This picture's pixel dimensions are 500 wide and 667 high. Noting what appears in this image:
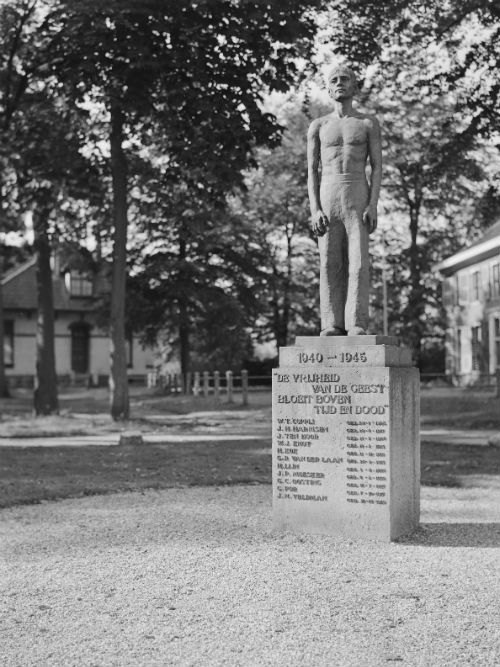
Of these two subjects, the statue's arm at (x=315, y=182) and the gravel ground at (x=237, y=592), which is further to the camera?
the statue's arm at (x=315, y=182)

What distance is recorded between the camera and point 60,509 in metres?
10.6

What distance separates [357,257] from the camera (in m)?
8.84

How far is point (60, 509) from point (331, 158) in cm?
492

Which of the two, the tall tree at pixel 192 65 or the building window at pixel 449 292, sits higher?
the tall tree at pixel 192 65

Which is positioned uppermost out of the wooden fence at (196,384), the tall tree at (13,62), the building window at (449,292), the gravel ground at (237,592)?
the tall tree at (13,62)

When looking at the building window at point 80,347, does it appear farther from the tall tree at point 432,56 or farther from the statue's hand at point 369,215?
the statue's hand at point 369,215

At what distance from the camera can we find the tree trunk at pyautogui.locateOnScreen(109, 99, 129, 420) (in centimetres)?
2181

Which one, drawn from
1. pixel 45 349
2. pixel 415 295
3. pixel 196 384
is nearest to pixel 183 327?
pixel 196 384

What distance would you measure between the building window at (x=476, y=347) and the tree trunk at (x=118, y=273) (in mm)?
26760

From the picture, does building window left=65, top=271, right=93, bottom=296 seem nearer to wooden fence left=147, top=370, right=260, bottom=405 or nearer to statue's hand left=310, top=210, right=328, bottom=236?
wooden fence left=147, top=370, right=260, bottom=405

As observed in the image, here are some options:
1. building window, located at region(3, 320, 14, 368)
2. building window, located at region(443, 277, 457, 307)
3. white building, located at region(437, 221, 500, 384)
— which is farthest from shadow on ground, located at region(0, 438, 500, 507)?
building window, located at region(3, 320, 14, 368)

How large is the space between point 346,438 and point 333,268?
5.32 feet

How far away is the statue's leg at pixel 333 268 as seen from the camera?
352 inches

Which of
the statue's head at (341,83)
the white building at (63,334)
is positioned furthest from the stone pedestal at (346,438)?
the white building at (63,334)
